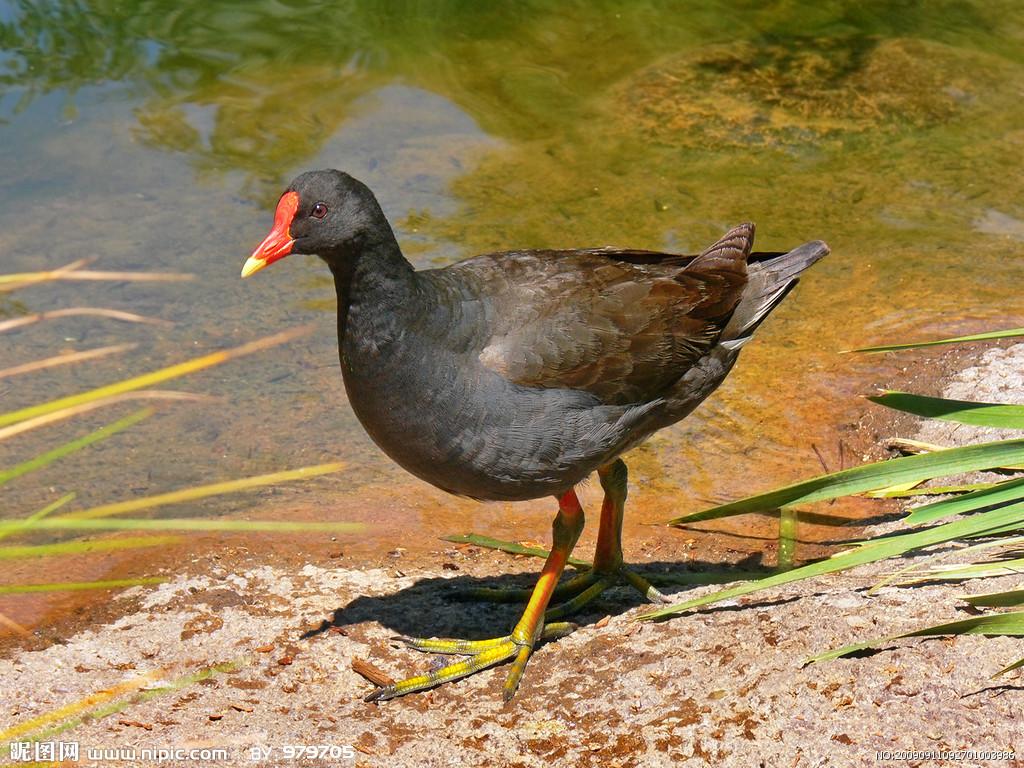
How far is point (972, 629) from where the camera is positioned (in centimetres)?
324

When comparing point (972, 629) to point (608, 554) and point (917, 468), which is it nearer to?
point (917, 468)

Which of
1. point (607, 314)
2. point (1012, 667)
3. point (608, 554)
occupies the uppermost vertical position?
point (607, 314)

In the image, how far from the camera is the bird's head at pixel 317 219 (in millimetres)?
3758

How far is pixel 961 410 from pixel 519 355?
4.68 ft

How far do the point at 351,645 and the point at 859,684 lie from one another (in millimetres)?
1744

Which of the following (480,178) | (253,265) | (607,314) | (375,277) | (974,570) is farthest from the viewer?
(480,178)

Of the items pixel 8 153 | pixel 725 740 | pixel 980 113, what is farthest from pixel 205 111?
pixel 725 740

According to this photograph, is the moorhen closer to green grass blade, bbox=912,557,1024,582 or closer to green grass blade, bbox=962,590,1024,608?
green grass blade, bbox=912,557,1024,582

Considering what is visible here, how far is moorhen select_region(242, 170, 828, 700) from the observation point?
3838 millimetres

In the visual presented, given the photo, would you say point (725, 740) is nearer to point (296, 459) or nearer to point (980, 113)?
point (296, 459)

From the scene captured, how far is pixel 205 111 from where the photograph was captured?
7941mm

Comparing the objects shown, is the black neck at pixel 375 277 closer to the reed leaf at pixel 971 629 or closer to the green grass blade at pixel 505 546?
the green grass blade at pixel 505 546

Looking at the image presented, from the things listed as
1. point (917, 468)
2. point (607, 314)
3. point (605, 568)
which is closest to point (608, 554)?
point (605, 568)

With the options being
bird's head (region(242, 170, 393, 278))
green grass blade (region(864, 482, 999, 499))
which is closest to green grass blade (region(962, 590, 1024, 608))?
green grass blade (region(864, 482, 999, 499))
